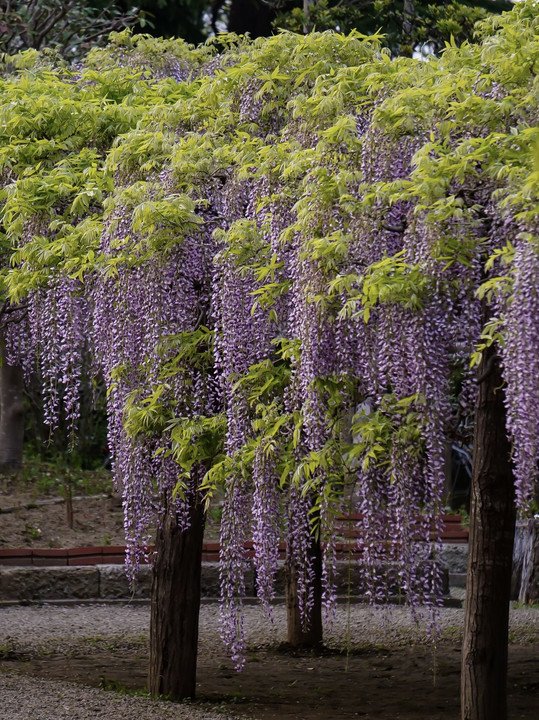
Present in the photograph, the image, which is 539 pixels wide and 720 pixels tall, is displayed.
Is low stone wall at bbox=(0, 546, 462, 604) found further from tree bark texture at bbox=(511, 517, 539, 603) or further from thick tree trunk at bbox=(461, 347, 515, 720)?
thick tree trunk at bbox=(461, 347, 515, 720)

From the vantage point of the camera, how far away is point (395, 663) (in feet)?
30.5

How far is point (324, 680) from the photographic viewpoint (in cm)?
860

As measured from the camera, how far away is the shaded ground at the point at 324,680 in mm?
7555

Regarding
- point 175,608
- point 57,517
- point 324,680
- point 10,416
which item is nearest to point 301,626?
point 324,680

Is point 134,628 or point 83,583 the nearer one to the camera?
point 134,628

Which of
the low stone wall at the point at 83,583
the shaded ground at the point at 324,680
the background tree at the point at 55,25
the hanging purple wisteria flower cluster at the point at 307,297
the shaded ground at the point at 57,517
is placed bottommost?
the shaded ground at the point at 324,680

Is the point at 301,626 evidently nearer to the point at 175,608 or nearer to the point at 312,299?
the point at 175,608

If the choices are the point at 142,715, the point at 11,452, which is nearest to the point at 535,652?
the point at 142,715

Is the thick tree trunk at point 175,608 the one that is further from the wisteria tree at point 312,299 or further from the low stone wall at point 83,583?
the low stone wall at point 83,583

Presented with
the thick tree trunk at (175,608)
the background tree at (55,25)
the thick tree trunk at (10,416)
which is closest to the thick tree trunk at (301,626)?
the thick tree trunk at (175,608)

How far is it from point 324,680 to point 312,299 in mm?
4166

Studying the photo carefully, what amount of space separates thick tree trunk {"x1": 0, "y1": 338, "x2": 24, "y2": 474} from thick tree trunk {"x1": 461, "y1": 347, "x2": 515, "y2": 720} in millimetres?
8925

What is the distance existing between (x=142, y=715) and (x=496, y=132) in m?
3.79

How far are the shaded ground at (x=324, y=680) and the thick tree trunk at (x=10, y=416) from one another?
4760 millimetres
